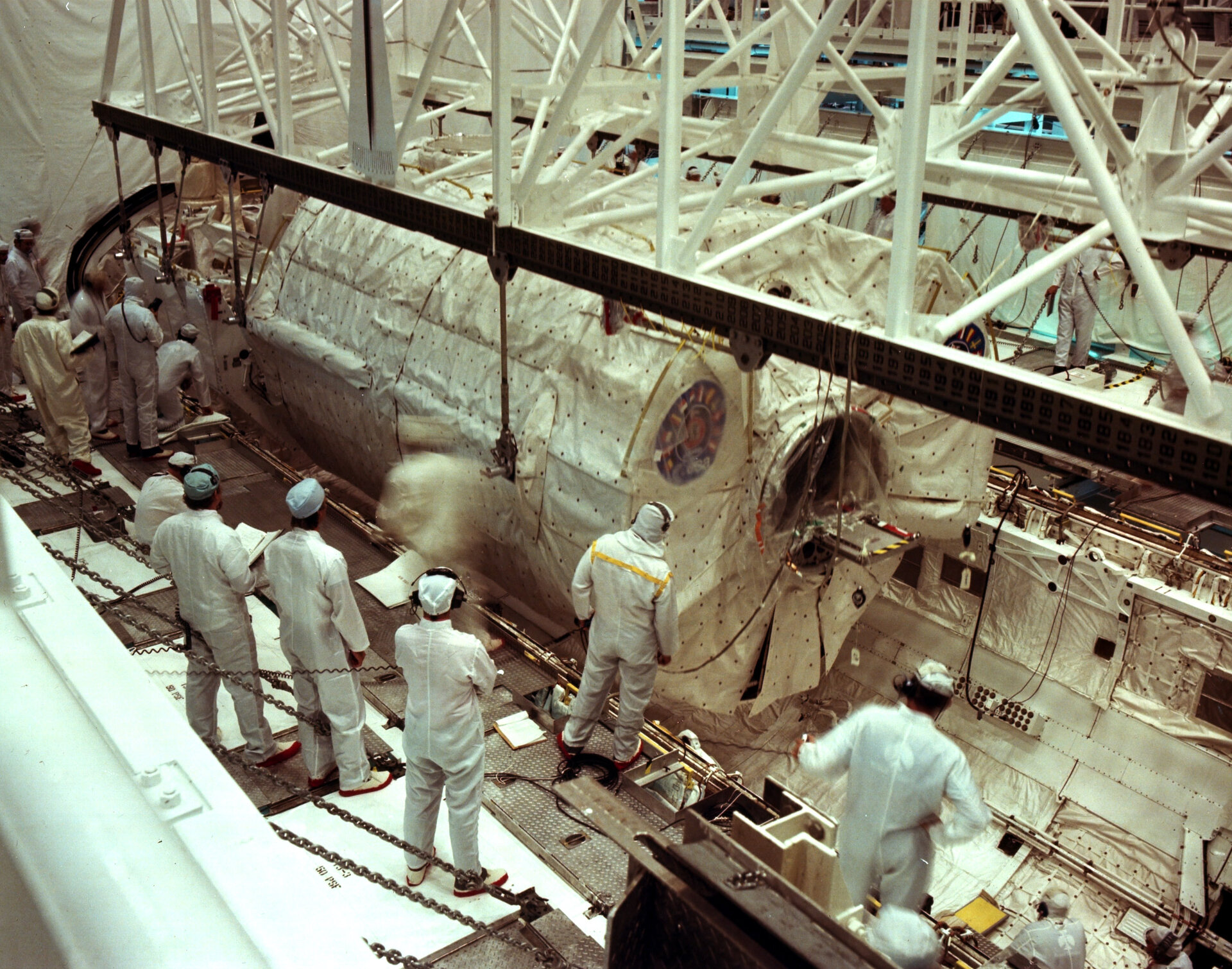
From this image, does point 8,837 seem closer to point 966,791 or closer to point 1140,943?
point 966,791

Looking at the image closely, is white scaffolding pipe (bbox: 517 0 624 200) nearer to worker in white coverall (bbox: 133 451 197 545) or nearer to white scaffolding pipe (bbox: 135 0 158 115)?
worker in white coverall (bbox: 133 451 197 545)

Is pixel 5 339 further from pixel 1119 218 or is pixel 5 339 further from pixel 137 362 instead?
pixel 1119 218

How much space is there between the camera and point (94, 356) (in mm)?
9547

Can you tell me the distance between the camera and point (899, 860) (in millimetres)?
4035

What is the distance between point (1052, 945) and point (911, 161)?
3.97 m

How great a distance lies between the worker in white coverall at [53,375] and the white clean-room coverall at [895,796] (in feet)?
23.6

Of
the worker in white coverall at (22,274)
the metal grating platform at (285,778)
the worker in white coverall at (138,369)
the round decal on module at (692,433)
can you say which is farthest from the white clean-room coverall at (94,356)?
the round decal on module at (692,433)

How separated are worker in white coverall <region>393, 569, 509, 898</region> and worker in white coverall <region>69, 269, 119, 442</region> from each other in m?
5.96

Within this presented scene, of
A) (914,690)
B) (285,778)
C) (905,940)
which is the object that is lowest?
(285,778)

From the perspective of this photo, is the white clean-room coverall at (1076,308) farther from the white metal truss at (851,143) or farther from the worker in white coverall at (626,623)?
the worker in white coverall at (626,623)

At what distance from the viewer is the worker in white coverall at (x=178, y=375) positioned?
9.20m

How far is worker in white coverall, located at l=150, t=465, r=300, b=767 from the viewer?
561 cm

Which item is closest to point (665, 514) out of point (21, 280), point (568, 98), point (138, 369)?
point (568, 98)

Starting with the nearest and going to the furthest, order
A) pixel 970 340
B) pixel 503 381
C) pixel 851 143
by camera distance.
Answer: pixel 503 381 → pixel 970 340 → pixel 851 143
